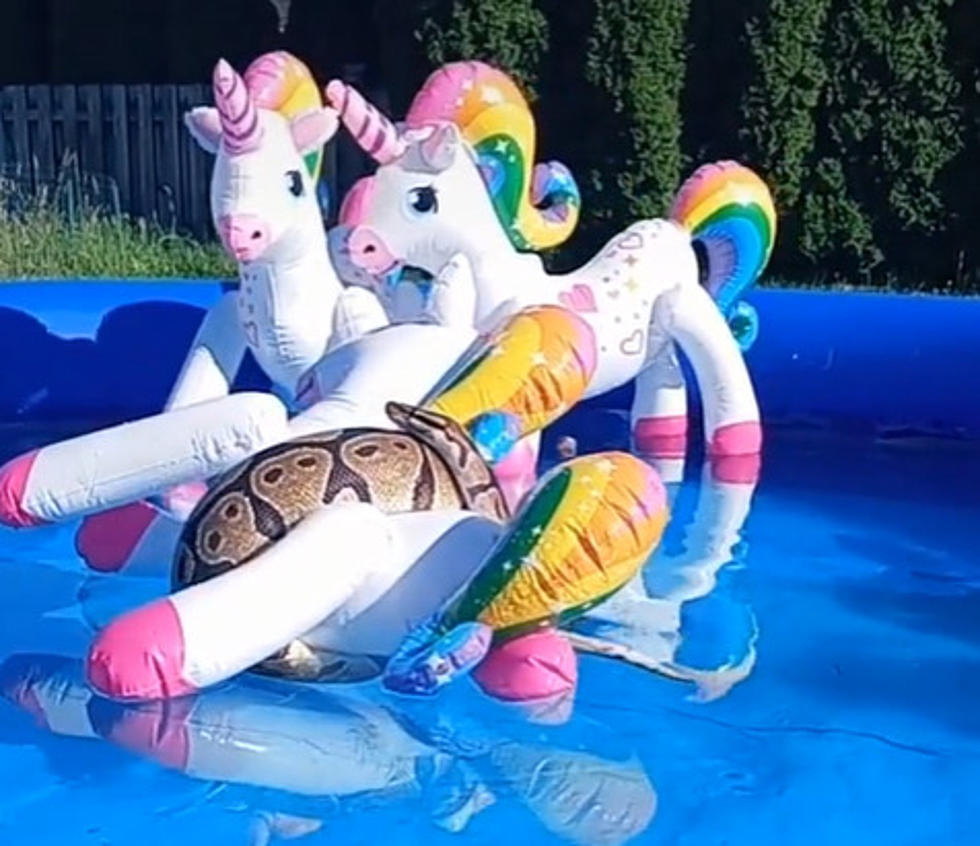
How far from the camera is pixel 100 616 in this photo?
507 cm

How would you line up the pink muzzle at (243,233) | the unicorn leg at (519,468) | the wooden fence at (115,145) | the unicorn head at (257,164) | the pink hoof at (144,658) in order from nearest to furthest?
the pink hoof at (144,658) → the unicorn head at (257,164) → the pink muzzle at (243,233) → the unicorn leg at (519,468) → the wooden fence at (115,145)

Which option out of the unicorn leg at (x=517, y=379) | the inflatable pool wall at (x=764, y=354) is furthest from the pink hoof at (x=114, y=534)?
the inflatable pool wall at (x=764, y=354)

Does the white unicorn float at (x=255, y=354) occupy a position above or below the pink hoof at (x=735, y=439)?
above

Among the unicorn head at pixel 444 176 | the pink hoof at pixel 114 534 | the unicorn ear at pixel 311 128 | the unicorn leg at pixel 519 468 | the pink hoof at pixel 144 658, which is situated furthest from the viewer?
the unicorn head at pixel 444 176

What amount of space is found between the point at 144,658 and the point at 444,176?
212cm

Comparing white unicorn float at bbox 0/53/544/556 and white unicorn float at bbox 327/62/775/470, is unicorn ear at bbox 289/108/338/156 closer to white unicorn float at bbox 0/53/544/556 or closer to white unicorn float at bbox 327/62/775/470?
white unicorn float at bbox 0/53/544/556

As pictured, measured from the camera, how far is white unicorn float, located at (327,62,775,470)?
5734 millimetres

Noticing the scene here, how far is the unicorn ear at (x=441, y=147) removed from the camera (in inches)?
221

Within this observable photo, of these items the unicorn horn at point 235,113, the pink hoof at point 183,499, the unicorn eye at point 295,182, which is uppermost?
the unicorn horn at point 235,113

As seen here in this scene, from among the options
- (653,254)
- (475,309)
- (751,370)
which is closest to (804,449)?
(751,370)

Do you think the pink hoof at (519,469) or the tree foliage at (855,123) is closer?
the pink hoof at (519,469)

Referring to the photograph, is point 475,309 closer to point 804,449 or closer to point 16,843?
point 804,449

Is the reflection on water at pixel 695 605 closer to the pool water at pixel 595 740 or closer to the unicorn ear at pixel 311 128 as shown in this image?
the pool water at pixel 595 740

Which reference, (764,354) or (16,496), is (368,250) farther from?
(764,354)
